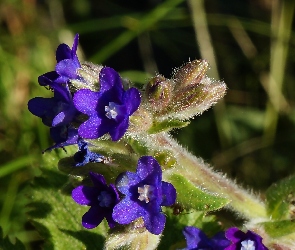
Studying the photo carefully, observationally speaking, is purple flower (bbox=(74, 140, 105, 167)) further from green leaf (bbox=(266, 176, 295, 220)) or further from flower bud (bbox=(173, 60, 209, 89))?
green leaf (bbox=(266, 176, 295, 220))

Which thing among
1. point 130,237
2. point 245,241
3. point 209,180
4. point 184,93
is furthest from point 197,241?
point 184,93

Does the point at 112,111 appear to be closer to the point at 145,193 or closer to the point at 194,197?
the point at 145,193

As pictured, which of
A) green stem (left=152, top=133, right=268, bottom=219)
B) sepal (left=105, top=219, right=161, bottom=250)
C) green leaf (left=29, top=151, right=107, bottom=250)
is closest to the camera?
sepal (left=105, top=219, right=161, bottom=250)

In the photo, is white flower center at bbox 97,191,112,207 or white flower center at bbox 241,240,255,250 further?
white flower center at bbox 241,240,255,250

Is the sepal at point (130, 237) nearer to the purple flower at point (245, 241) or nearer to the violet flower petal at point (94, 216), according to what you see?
the violet flower petal at point (94, 216)

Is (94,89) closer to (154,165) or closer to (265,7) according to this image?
(154,165)

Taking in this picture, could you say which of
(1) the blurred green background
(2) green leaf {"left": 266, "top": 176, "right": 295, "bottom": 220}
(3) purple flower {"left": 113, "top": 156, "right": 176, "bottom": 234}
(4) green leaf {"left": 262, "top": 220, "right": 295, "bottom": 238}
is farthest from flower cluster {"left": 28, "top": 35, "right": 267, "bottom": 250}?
(1) the blurred green background

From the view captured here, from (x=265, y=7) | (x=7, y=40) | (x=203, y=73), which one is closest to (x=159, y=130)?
(x=203, y=73)
